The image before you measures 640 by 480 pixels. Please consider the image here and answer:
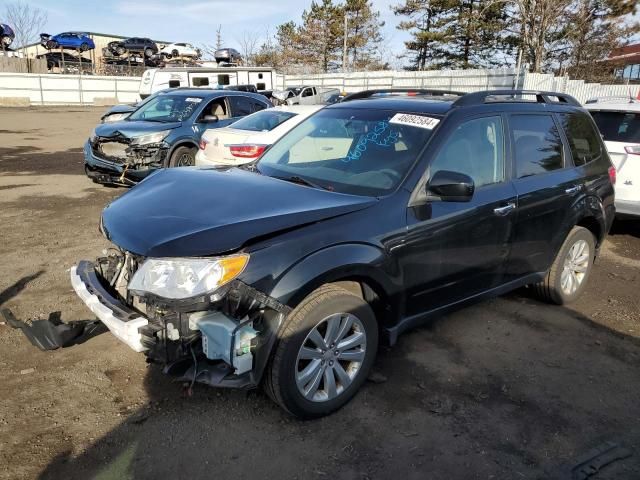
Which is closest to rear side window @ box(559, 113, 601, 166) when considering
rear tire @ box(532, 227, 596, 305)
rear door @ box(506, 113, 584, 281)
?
rear door @ box(506, 113, 584, 281)

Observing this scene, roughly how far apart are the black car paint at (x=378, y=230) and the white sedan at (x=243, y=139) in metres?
3.72

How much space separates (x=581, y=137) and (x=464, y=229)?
1985 millimetres

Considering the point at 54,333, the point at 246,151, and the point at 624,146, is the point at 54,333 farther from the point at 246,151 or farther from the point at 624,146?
the point at 624,146

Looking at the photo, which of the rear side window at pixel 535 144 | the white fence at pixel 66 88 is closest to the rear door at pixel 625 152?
the rear side window at pixel 535 144

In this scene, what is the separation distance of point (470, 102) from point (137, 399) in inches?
118

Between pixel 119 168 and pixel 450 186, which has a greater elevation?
pixel 450 186

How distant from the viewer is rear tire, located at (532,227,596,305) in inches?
183

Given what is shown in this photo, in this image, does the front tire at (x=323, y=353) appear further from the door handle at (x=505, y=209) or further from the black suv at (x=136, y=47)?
the black suv at (x=136, y=47)

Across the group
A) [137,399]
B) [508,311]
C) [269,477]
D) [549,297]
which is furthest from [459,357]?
[137,399]

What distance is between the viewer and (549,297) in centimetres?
480

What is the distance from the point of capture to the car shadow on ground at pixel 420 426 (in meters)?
2.71

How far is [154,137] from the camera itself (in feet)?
29.1

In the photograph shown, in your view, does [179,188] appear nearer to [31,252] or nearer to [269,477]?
[269,477]

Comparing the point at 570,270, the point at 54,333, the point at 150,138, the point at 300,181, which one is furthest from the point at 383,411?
the point at 150,138
